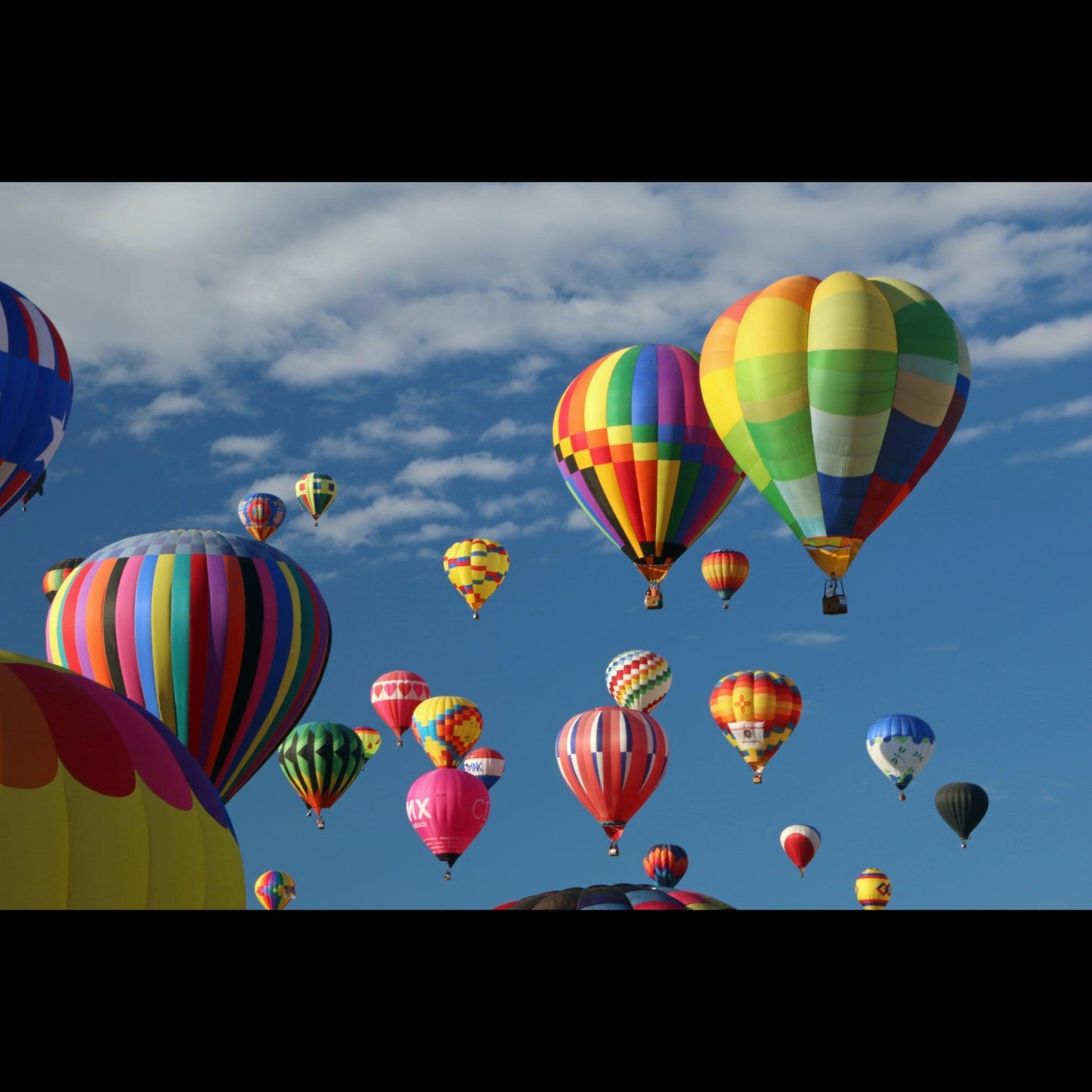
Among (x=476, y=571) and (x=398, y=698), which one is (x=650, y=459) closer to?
(x=476, y=571)

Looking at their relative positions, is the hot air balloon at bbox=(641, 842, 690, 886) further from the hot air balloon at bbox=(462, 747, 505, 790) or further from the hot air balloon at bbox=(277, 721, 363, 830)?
the hot air balloon at bbox=(277, 721, 363, 830)

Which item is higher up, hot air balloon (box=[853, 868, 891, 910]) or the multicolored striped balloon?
the multicolored striped balloon

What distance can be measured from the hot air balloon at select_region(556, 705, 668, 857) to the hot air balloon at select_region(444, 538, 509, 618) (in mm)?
6891

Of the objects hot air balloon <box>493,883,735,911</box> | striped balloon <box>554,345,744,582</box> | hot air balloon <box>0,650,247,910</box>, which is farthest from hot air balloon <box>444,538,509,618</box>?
hot air balloon <box>0,650,247,910</box>

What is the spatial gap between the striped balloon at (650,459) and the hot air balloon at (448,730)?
1558cm

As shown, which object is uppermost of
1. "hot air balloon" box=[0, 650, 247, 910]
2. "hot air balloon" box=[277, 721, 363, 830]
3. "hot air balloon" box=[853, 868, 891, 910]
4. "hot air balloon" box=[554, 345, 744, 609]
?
"hot air balloon" box=[554, 345, 744, 609]

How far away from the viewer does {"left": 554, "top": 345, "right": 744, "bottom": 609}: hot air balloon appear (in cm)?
2895

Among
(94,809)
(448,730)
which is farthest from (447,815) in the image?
(94,809)

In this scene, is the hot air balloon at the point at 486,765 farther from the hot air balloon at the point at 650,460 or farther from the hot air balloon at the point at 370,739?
the hot air balloon at the point at 650,460
